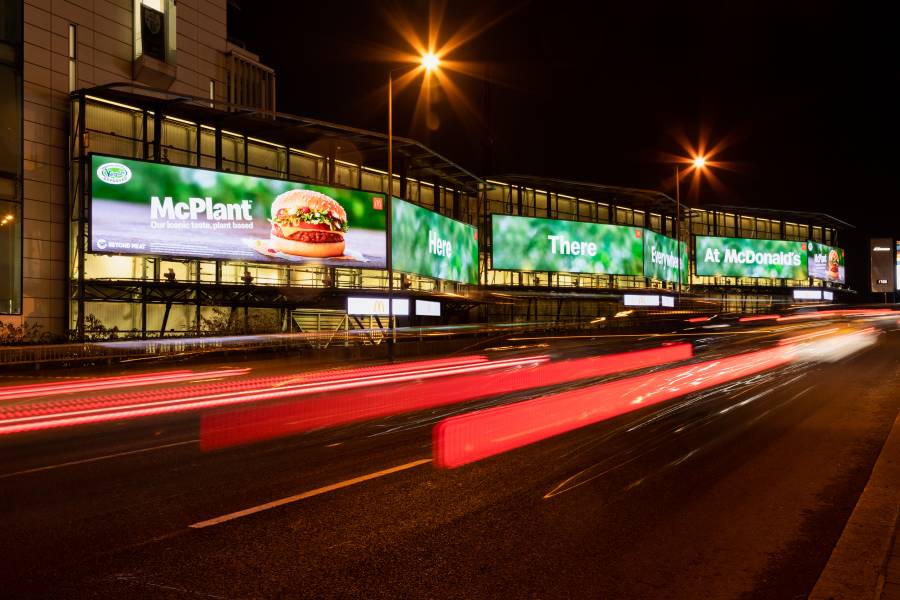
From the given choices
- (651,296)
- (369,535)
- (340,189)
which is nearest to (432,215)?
(340,189)

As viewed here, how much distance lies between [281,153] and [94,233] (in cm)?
1272

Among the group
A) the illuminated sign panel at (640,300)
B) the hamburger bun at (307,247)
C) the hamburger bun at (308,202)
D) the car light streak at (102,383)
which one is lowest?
the car light streak at (102,383)

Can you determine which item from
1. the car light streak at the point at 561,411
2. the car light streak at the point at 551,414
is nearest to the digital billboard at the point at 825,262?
the car light streak at the point at 561,411

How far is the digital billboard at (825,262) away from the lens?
76812 millimetres

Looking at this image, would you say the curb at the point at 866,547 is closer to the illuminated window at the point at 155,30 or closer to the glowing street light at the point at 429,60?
the glowing street light at the point at 429,60

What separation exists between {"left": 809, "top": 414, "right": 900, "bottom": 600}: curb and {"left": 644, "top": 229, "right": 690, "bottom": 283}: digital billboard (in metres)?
52.3

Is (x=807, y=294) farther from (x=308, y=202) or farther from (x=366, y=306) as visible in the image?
(x=308, y=202)

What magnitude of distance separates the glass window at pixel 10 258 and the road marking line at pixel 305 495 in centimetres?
2578

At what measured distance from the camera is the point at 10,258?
30.2 m

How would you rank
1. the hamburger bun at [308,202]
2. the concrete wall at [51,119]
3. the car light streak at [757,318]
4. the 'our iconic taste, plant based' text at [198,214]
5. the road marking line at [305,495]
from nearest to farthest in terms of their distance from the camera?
1. the road marking line at [305,495]
2. the concrete wall at [51,119]
3. the 'our iconic taste, plant based' text at [198,214]
4. the hamburger bun at [308,202]
5. the car light streak at [757,318]

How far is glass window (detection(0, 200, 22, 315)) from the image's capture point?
98.2 feet

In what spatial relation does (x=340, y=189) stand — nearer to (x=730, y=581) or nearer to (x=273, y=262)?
(x=273, y=262)

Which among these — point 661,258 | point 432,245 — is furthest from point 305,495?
point 661,258

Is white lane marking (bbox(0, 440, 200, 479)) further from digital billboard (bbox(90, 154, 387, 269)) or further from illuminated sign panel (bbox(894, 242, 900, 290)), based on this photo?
illuminated sign panel (bbox(894, 242, 900, 290))
